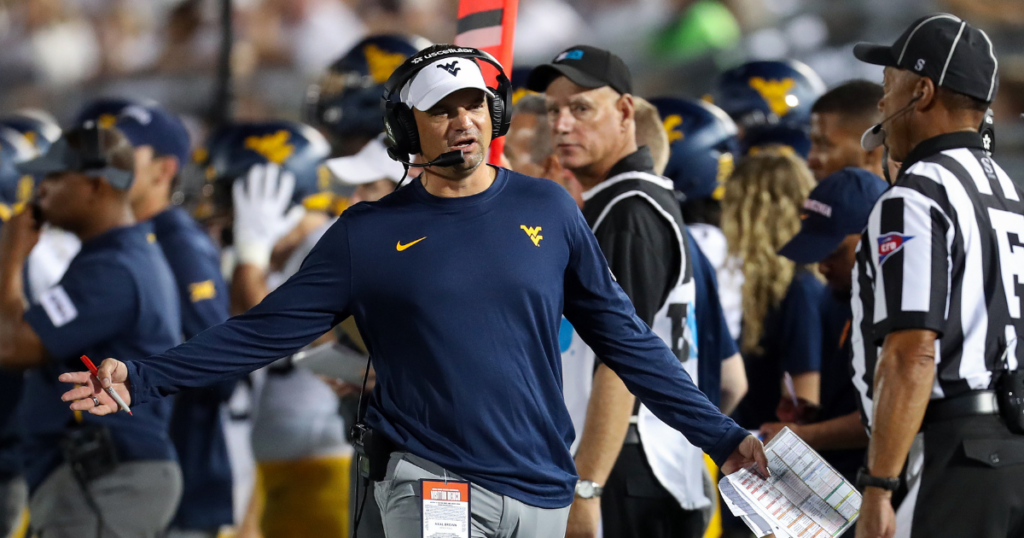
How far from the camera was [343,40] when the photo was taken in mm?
13016

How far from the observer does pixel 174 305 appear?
526cm

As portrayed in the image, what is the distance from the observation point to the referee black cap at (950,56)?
3.44 meters

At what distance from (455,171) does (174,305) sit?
8.46ft

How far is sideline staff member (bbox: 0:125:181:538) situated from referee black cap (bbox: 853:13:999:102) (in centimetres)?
300

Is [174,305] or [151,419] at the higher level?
[174,305]

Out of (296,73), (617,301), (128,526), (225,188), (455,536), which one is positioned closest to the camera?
(455,536)

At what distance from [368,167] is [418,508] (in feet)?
9.58

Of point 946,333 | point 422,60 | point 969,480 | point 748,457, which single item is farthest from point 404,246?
point 969,480

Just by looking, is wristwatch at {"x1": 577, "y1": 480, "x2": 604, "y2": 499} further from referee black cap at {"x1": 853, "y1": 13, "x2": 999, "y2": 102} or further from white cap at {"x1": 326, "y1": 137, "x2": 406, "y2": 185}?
white cap at {"x1": 326, "y1": 137, "x2": 406, "y2": 185}

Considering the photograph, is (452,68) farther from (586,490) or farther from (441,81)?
(586,490)

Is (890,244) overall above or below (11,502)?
above

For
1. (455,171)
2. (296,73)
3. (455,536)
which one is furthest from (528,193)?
(296,73)

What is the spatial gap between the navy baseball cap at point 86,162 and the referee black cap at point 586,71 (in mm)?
1821

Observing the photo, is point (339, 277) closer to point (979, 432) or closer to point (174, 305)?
point (979, 432)
